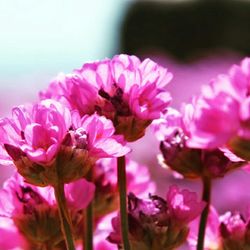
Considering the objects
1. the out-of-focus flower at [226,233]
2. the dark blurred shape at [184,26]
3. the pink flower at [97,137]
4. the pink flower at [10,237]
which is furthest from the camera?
the dark blurred shape at [184,26]

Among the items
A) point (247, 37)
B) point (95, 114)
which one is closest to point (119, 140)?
point (95, 114)

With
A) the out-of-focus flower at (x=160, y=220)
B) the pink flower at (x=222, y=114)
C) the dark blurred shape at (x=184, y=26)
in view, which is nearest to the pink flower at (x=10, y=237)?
the out-of-focus flower at (x=160, y=220)

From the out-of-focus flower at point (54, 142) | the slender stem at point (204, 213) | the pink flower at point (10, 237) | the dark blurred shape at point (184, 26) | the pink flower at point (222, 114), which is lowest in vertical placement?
the dark blurred shape at point (184, 26)

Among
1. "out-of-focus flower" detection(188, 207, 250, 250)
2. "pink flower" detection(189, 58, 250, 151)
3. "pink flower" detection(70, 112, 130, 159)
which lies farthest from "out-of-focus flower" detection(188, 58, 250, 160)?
"out-of-focus flower" detection(188, 207, 250, 250)

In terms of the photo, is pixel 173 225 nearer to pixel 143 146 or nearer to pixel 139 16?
pixel 143 146

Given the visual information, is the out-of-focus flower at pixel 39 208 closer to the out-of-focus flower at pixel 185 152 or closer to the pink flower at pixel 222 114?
the out-of-focus flower at pixel 185 152

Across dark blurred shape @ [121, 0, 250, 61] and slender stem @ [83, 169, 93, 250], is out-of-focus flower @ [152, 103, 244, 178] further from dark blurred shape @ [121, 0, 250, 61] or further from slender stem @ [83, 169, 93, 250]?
dark blurred shape @ [121, 0, 250, 61]

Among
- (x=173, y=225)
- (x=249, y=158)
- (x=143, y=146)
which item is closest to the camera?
(x=249, y=158)
